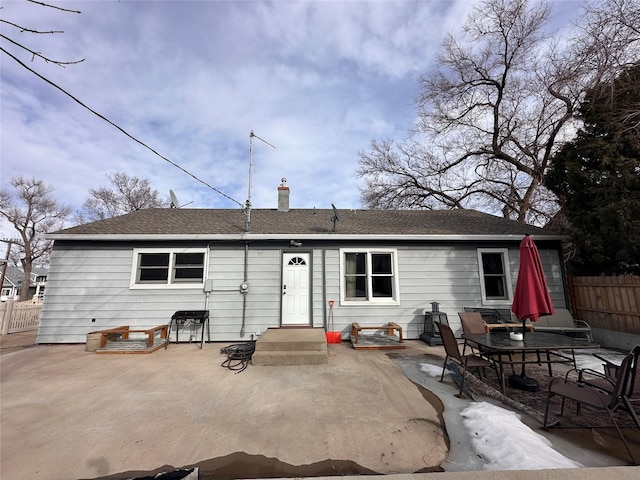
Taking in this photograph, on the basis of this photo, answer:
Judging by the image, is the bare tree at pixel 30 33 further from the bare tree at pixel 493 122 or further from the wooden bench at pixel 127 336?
the bare tree at pixel 493 122

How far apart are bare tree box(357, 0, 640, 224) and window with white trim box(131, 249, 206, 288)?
1182cm

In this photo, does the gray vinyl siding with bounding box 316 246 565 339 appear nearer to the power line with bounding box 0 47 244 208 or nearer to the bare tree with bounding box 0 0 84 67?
the power line with bounding box 0 47 244 208

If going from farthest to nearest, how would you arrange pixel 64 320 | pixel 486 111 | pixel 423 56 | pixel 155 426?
pixel 486 111 → pixel 423 56 → pixel 64 320 → pixel 155 426

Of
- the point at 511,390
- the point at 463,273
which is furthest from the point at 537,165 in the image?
the point at 511,390

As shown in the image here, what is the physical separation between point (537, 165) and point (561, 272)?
7.84 m

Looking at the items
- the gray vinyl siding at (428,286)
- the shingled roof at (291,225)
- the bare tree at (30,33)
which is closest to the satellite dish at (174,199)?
the shingled roof at (291,225)

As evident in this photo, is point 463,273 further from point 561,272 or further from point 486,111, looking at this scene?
point 486,111

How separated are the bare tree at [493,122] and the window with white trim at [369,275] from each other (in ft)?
25.6

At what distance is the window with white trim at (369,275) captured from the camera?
716 centimetres

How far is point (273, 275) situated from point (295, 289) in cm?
70

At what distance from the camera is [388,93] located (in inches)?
398

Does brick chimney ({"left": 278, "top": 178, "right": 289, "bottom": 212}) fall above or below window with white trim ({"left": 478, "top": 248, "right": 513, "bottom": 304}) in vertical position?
above

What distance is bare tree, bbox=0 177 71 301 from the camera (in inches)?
981

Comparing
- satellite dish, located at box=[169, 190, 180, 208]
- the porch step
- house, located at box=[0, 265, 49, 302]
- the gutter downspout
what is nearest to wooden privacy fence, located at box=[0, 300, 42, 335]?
satellite dish, located at box=[169, 190, 180, 208]
